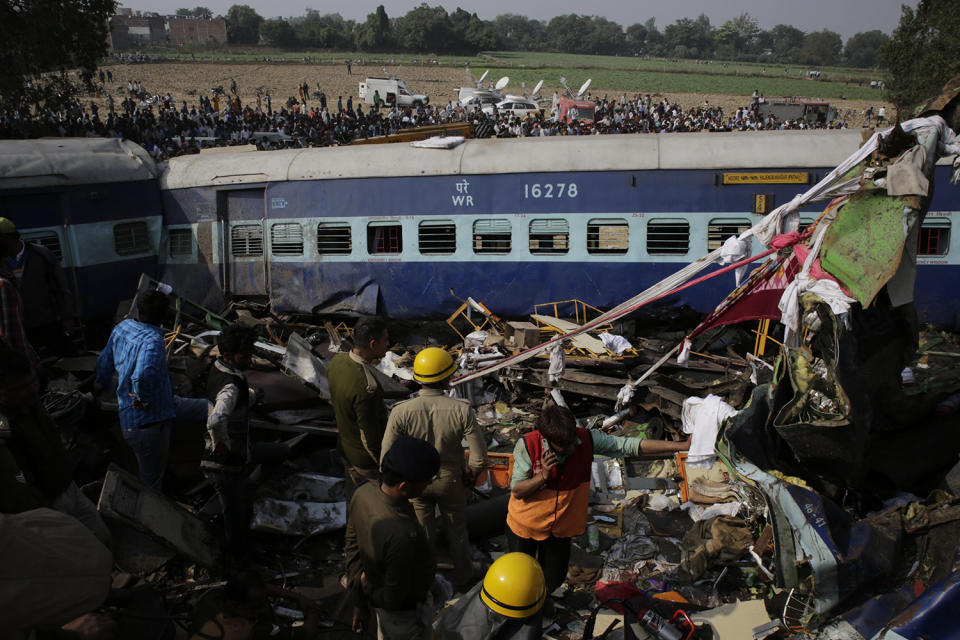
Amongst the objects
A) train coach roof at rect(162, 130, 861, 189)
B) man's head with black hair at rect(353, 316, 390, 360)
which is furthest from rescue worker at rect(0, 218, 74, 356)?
man's head with black hair at rect(353, 316, 390, 360)

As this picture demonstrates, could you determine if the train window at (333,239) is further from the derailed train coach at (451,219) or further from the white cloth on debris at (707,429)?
the white cloth on debris at (707,429)

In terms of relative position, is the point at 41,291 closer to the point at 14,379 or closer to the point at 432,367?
the point at 14,379

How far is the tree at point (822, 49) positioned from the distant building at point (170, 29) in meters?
98.1

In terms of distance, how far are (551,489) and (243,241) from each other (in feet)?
30.1

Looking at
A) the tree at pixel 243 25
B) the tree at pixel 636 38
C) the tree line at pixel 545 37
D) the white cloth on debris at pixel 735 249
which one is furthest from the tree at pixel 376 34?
the white cloth on debris at pixel 735 249

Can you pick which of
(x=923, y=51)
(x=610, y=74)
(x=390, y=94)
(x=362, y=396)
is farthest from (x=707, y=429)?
(x=610, y=74)

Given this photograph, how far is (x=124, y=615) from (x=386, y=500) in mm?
1995

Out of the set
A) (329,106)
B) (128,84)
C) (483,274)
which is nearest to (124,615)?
(483,274)

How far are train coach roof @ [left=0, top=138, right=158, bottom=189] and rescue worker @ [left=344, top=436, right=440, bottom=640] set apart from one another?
9655 millimetres

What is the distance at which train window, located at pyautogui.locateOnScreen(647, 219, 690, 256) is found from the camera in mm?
9836

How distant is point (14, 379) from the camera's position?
379cm

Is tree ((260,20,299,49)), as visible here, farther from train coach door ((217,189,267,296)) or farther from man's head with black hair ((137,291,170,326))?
man's head with black hair ((137,291,170,326))

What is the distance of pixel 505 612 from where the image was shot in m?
3.25

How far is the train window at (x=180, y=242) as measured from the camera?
1225cm
